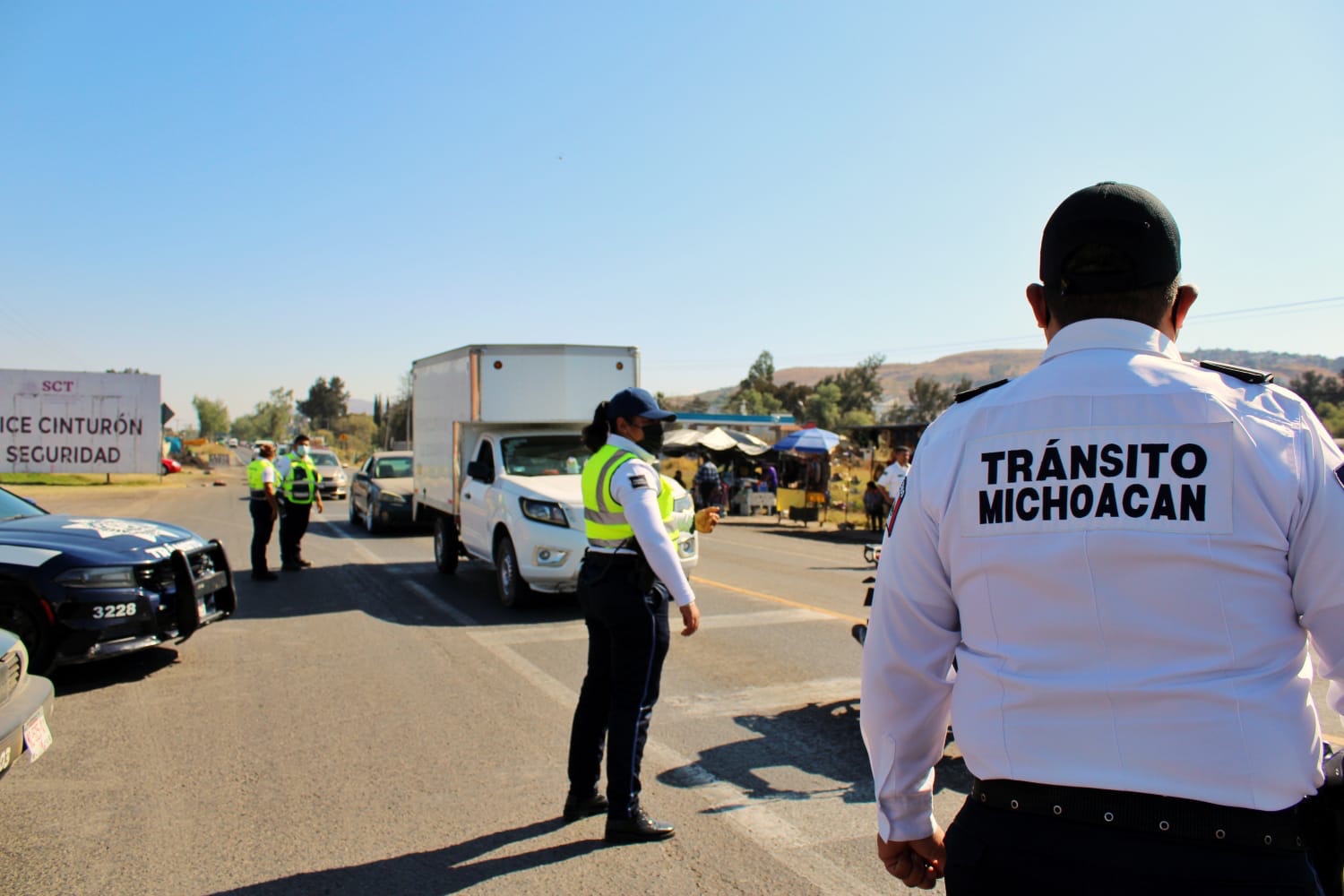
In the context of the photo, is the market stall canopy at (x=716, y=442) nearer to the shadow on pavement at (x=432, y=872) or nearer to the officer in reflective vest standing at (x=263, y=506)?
the officer in reflective vest standing at (x=263, y=506)

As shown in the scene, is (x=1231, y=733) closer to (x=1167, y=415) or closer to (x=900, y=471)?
(x=1167, y=415)

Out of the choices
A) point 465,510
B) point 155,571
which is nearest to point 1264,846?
point 155,571

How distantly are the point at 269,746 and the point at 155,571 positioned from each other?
7.25ft

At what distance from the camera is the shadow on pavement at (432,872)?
3.65 metres

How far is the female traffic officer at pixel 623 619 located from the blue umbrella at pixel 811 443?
21.1 m

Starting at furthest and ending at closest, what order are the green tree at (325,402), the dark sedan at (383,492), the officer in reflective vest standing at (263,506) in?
the green tree at (325,402) → the dark sedan at (383,492) → the officer in reflective vest standing at (263,506)

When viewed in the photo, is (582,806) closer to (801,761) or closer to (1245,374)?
(801,761)

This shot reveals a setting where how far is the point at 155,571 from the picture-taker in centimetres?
679

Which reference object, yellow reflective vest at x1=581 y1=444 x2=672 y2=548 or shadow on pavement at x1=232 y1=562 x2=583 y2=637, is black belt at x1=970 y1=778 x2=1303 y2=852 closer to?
yellow reflective vest at x1=581 y1=444 x2=672 y2=548

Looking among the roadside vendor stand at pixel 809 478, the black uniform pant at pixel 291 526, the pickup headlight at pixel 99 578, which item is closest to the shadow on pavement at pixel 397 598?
the black uniform pant at pixel 291 526

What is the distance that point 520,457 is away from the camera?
1091cm

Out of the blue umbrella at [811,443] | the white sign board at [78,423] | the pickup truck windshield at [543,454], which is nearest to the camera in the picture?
the pickup truck windshield at [543,454]

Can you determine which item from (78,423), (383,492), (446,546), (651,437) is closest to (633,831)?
(651,437)

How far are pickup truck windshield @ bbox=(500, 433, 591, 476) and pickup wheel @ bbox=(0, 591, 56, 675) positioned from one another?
5.02 metres
